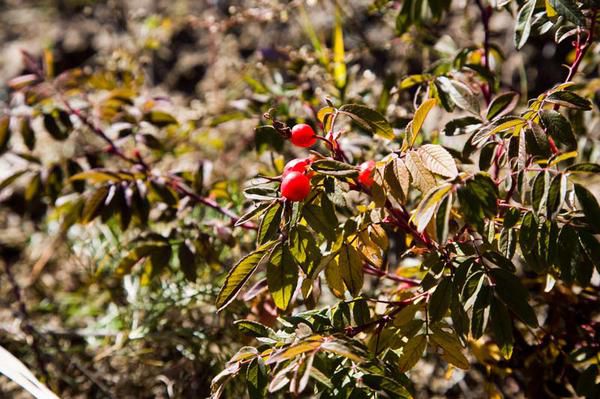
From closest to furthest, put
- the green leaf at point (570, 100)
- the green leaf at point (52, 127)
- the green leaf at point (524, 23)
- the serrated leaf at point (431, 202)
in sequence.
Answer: the serrated leaf at point (431, 202), the green leaf at point (570, 100), the green leaf at point (524, 23), the green leaf at point (52, 127)

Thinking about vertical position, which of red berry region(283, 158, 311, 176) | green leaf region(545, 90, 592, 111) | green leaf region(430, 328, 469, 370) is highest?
green leaf region(545, 90, 592, 111)

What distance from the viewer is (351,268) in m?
0.91

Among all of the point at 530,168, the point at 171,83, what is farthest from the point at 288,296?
the point at 171,83

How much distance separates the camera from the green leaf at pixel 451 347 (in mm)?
907

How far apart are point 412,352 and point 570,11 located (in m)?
0.57

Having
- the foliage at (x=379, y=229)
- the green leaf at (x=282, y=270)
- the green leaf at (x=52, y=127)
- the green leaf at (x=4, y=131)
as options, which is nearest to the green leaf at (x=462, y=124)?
the foliage at (x=379, y=229)

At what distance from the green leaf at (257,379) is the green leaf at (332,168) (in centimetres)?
28

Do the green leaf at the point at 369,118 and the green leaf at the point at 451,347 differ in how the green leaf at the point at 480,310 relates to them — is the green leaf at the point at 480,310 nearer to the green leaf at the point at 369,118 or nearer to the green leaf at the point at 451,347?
the green leaf at the point at 451,347

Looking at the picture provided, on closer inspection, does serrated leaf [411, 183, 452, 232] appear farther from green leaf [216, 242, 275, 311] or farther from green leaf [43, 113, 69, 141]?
green leaf [43, 113, 69, 141]

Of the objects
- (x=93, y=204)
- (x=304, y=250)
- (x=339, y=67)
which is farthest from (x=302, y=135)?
(x=339, y=67)

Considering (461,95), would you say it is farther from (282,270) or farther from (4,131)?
(4,131)

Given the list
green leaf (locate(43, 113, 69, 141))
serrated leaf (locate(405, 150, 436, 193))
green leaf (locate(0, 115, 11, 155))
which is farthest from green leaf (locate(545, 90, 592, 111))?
green leaf (locate(0, 115, 11, 155))

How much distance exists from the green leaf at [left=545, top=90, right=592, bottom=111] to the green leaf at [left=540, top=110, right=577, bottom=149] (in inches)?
0.9

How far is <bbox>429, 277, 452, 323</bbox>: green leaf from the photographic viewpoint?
844 mm
